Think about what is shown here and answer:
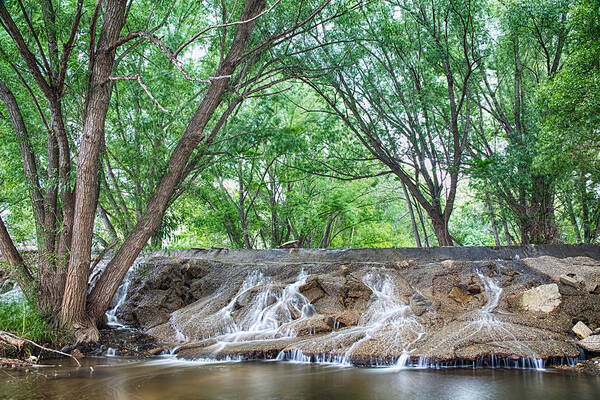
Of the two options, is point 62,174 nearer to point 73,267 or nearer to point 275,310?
point 73,267

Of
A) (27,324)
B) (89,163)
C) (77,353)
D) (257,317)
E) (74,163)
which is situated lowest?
(77,353)

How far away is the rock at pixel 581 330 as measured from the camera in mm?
6496

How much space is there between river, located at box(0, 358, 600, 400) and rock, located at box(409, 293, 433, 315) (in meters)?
2.10

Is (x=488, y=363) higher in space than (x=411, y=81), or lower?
lower

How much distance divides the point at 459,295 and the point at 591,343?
8.00 ft

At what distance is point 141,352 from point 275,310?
255cm

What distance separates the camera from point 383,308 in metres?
8.20

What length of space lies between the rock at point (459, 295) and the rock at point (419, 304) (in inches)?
21.1

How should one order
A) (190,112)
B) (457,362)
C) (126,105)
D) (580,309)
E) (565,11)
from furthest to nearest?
(190,112)
(565,11)
(126,105)
(580,309)
(457,362)

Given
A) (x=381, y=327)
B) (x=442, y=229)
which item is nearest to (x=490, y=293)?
(x=381, y=327)

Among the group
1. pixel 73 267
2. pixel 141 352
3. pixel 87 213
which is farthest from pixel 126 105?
pixel 141 352

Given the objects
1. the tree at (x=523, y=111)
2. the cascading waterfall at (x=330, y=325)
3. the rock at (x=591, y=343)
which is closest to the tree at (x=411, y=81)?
A: the tree at (x=523, y=111)

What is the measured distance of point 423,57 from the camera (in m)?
12.8

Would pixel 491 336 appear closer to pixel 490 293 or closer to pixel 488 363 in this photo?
pixel 488 363
